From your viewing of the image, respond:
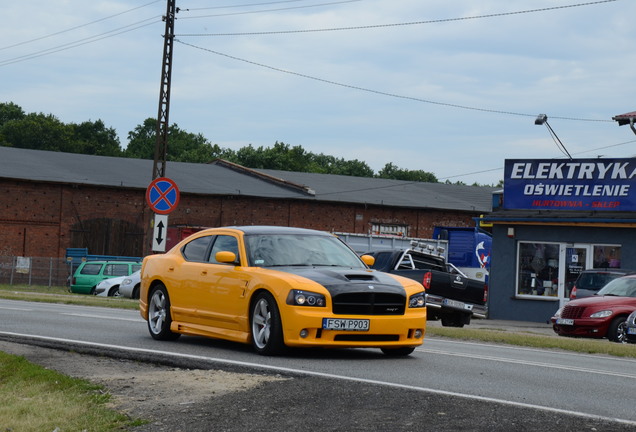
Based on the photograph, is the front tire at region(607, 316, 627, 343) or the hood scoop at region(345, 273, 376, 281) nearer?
the hood scoop at region(345, 273, 376, 281)

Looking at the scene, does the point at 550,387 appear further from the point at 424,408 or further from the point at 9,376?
the point at 9,376

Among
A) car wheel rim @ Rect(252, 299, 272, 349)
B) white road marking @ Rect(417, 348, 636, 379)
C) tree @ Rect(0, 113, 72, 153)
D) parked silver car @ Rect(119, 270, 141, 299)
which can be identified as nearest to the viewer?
car wheel rim @ Rect(252, 299, 272, 349)

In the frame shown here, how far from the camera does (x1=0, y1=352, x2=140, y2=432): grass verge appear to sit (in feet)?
A: 26.7

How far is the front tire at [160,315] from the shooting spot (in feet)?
46.0

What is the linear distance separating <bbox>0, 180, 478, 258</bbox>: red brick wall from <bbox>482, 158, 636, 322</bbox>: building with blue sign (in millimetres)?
22150

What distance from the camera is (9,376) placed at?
428 inches

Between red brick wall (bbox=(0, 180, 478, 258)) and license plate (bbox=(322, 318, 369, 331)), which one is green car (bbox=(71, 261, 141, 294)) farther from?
license plate (bbox=(322, 318, 369, 331))

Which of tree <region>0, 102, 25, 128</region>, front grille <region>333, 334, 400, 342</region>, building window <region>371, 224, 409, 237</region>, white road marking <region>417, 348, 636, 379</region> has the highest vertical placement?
tree <region>0, 102, 25, 128</region>

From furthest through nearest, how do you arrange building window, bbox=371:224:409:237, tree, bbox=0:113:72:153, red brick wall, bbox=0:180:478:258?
tree, bbox=0:113:72:153 < building window, bbox=371:224:409:237 < red brick wall, bbox=0:180:478:258

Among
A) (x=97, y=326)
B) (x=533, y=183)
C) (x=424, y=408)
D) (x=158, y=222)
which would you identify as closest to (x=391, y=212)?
(x=533, y=183)

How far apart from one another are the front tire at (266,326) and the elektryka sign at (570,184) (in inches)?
857

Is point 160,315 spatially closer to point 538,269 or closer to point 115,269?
point 538,269

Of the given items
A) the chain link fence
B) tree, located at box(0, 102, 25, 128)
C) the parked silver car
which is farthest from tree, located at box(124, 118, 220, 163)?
the parked silver car

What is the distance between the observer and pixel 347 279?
11875mm
